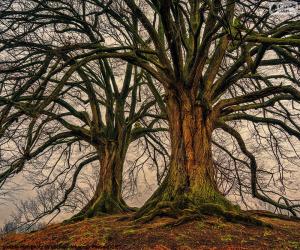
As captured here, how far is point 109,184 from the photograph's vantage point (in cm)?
966

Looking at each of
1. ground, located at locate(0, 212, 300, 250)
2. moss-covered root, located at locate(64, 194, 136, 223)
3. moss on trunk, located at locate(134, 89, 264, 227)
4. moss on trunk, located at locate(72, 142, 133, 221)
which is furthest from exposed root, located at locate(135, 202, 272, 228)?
moss on trunk, located at locate(72, 142, 133, 221)

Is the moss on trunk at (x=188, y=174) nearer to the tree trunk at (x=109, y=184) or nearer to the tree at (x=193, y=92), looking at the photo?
the tree at (x=193, y=92)

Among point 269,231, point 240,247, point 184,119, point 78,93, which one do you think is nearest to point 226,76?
point 184,119

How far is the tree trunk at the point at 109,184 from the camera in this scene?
30.3ft

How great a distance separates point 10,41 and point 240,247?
5450 millimetres

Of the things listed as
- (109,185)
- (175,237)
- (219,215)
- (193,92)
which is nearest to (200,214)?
(219,215)

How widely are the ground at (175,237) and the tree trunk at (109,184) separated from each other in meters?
2.77

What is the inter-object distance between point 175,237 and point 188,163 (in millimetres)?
2118

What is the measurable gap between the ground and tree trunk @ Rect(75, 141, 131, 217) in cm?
277

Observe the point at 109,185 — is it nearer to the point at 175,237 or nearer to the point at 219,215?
the point at 219,215

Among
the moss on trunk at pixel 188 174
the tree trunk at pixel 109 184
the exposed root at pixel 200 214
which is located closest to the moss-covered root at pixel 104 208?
the tree trunk at pixel 109 184

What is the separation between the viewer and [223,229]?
553 centimetres

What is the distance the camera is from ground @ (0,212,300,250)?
480 cm

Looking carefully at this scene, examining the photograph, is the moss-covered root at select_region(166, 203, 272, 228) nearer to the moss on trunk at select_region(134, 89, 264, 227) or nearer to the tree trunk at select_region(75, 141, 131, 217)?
the moss on trunk at select_region(134, 89, 264, 227)
